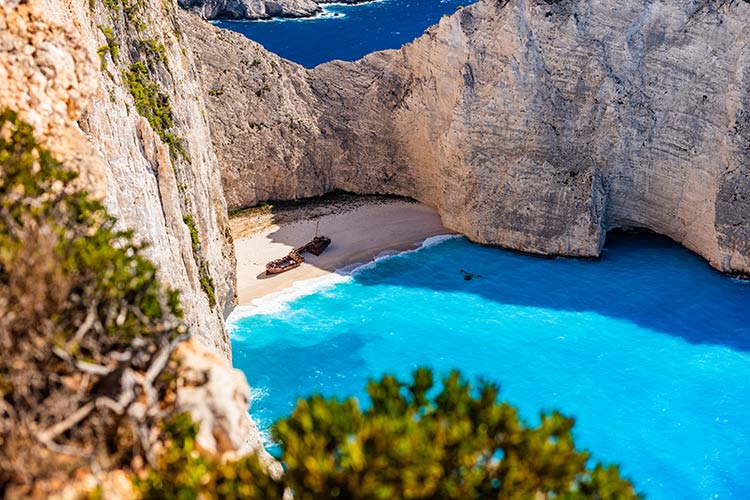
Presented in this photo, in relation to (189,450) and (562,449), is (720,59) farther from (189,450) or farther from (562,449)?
(189,450)

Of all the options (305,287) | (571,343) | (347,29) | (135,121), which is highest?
(347,29)

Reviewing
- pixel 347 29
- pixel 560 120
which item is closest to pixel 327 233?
pixel 560 120

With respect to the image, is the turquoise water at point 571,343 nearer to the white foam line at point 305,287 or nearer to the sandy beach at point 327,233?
the white foam line at point 305,287

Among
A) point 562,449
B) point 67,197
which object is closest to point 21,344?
point 67,197

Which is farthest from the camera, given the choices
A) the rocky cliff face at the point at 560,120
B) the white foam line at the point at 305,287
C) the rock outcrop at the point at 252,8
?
the rock outcrop at the point at 252,8

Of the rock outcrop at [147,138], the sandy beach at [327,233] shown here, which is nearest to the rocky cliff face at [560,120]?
the sandy beach at [327,233]

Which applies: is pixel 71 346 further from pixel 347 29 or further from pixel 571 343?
pixel 347 29

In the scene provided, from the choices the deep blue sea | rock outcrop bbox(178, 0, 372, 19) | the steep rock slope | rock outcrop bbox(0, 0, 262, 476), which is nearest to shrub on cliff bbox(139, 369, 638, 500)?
rock outcrop bbox(0, 0, 262, 476)
